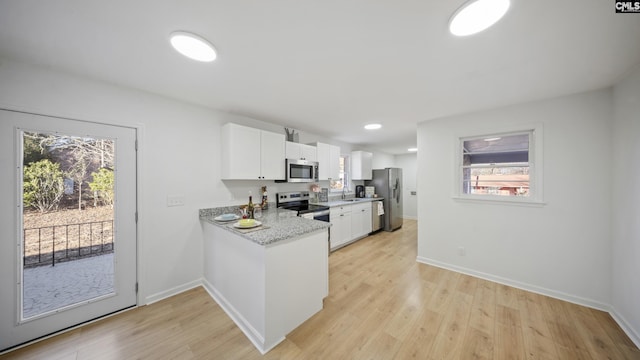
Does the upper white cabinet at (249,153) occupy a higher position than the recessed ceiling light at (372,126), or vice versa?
the recessed ceiling light at (372,126)

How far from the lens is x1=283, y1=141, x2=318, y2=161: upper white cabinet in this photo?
3.46 metres

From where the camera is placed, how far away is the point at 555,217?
232 cm

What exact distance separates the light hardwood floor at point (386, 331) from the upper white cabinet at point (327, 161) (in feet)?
7.35

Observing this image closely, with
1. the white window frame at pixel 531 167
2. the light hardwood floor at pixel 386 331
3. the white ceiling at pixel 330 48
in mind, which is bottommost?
the light hardwood floor at pixel 386 331

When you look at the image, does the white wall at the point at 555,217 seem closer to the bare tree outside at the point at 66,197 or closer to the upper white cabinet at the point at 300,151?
the upper white cabinet at the point at 300,151

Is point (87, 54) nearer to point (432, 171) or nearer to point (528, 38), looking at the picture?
point (528, 38)

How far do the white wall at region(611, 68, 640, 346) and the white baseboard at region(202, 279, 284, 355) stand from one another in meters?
3.08

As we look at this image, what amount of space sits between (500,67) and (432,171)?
173 cm

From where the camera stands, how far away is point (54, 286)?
71.7 inches

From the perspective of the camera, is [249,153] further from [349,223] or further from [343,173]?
[343,173]

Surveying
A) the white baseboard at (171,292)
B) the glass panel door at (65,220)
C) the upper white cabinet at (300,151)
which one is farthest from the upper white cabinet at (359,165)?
the glass panel door at (65,220)

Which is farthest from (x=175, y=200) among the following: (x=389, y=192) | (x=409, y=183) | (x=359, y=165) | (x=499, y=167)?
(x=409, y=183)

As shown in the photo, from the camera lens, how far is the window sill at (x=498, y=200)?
7.98 ft

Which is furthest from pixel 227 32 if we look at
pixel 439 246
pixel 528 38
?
pixel 439 246
